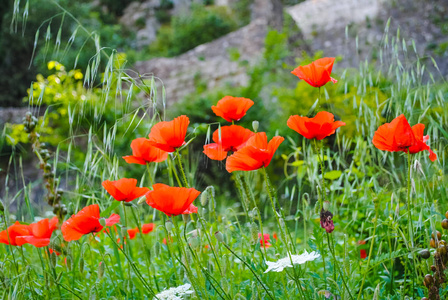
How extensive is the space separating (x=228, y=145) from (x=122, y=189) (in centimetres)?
23

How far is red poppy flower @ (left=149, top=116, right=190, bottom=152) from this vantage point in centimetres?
76

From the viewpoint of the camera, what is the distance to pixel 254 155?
71cm

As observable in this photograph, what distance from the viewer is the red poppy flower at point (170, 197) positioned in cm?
69

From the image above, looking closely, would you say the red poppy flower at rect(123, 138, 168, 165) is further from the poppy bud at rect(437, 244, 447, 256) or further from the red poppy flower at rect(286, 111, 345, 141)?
the poppy bud at rect(437, 244, 447, 256)

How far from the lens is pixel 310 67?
32.4 inches

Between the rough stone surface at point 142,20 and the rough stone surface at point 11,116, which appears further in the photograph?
the rough stone surface at point 142,20

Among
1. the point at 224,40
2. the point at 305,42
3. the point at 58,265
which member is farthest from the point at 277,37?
the point at 58,265

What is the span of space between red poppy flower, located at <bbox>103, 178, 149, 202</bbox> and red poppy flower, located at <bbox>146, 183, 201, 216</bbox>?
169 millimetres

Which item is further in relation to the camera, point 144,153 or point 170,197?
point 144,153

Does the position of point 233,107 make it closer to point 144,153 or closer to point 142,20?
point 144,153

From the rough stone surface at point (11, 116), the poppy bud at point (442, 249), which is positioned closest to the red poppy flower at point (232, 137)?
the poppy bud at point (442, 249)

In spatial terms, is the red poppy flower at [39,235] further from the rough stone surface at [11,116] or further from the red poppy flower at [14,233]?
the rough stone surface at [11,116]

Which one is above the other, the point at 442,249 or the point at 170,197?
the point at 170,197

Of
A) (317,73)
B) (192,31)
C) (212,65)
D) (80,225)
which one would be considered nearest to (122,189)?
(80,225)
